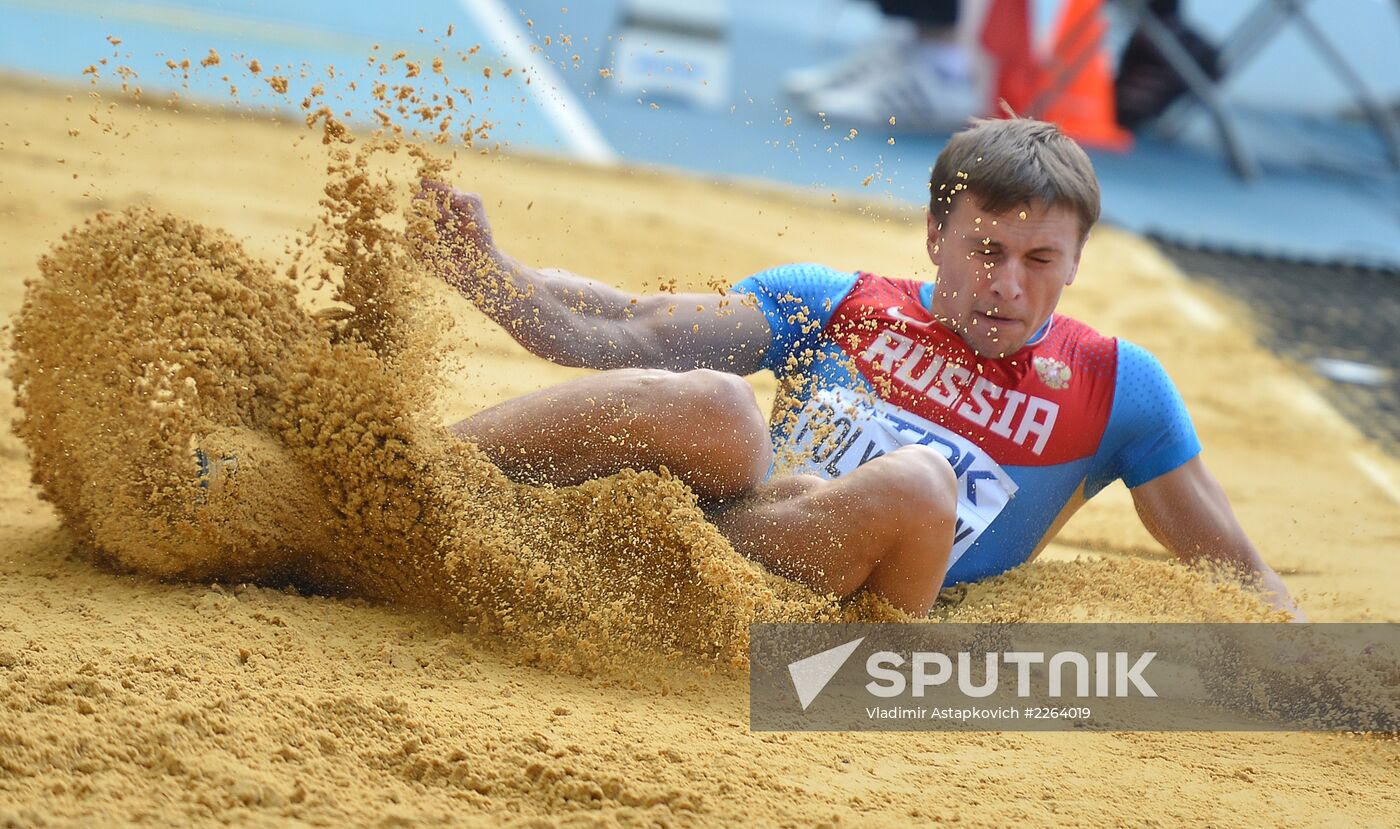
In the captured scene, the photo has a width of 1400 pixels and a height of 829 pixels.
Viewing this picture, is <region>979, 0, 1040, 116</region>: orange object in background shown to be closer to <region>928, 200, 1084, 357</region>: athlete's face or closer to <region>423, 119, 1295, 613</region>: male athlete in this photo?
<region>423, 119, 1295, 613</region>: male athlete

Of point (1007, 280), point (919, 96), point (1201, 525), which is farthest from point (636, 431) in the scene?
point (919, 96)

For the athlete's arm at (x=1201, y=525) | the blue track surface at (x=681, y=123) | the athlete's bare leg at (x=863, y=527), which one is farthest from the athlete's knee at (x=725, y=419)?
the blue track surface at (x=681, y=123)

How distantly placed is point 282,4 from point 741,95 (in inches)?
122

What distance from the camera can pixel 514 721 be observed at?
2053mm

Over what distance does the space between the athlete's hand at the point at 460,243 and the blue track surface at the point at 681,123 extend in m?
4.29

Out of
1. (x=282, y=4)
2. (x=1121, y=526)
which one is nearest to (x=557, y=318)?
(x=1121, y=526)

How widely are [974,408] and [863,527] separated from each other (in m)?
0.51

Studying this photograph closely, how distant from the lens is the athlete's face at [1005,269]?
8.65 ft

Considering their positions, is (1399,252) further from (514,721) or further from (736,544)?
(514,721)

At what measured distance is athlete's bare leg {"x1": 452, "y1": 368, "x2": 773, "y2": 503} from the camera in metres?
2.31

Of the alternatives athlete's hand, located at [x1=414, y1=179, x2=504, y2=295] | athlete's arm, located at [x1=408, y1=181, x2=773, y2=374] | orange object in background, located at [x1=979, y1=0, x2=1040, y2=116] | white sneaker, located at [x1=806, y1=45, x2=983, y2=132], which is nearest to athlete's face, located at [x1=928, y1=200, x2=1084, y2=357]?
athlete's arm, located at [x1=408, y1=181, x2=773, y2=374]

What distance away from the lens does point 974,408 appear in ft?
8.91

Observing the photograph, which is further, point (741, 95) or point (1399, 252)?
point (741, 95)

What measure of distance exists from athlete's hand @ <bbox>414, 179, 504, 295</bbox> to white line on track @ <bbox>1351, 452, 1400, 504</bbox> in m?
3.14
